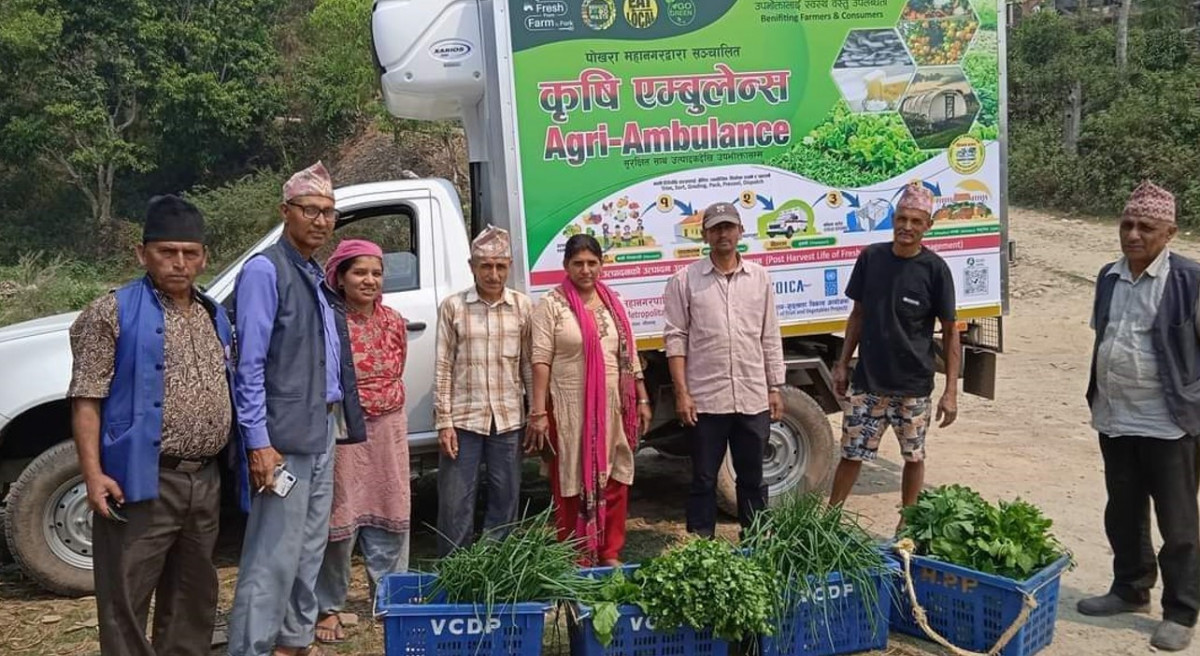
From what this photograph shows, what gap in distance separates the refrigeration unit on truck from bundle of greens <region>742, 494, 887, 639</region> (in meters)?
1.41

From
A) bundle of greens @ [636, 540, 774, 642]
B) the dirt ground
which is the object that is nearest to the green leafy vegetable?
the dirt ground

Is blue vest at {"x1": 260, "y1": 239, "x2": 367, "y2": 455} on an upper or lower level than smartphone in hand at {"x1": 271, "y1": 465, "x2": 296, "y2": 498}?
upper

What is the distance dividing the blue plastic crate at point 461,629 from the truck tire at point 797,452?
2.15 meters

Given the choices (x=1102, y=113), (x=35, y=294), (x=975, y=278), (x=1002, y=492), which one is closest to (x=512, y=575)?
(x=975, y=278)

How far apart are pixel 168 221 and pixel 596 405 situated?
76.7 inches

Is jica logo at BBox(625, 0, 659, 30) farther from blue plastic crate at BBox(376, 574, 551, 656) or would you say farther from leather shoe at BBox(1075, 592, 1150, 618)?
leather shoe at BBox(1075, 592, 1150, 618)

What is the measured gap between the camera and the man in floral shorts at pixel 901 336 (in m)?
4.43

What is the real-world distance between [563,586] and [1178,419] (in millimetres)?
2493

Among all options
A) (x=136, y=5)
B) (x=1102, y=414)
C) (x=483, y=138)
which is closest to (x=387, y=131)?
(x=136, y=5)

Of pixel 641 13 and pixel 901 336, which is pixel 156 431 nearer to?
pixel 641 13

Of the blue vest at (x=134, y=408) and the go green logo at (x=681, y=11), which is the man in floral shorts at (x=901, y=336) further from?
the blue vest at (x=134, y=408)

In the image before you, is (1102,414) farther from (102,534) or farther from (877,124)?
(102,534)

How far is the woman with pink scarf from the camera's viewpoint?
4242 millimetres

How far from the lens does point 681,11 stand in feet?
15.7
